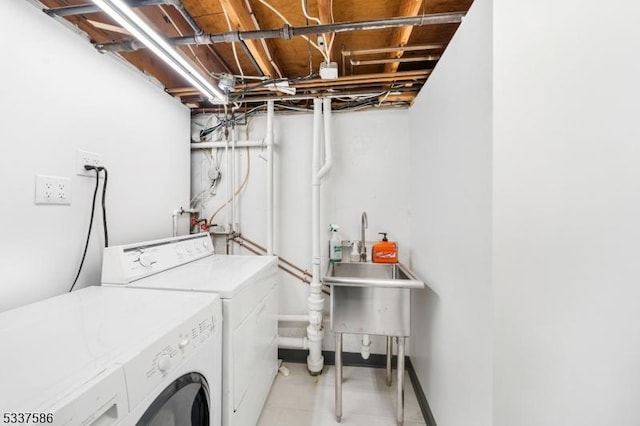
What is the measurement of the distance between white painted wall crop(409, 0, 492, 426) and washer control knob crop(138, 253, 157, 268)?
65.4 inches

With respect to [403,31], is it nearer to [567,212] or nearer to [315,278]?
[567,212]

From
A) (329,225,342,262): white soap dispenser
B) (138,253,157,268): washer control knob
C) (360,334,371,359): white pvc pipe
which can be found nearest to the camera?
(138,253,157,268): washer control knob

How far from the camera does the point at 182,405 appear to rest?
89 centimetres

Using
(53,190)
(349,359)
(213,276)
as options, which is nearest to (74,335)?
(213,276)

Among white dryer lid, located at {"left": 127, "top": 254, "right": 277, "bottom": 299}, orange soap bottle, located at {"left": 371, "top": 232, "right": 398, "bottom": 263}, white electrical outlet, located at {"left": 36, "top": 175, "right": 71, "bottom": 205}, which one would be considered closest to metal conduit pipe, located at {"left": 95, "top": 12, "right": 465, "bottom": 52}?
white electrical outlet, located at {"left": 36, "top": 175, "right": 71, "bottom": 205}

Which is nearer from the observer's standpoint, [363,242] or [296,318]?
[363,242]

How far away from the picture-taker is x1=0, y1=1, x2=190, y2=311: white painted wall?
3.31 feet

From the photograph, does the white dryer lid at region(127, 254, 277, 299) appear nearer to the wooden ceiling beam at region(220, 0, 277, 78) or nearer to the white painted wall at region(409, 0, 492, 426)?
the white painted wall at region(409, 0, 492, 426)

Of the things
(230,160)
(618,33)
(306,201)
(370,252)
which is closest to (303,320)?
(370,252)

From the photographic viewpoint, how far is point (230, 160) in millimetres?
2230

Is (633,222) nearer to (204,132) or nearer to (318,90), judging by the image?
(318,90)

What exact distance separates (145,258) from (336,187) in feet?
4.87

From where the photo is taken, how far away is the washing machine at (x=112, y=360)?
1.74 feet

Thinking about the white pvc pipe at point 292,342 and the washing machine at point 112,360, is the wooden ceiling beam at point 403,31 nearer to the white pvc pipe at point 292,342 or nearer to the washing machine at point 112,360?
the washing machine at point 112,360
